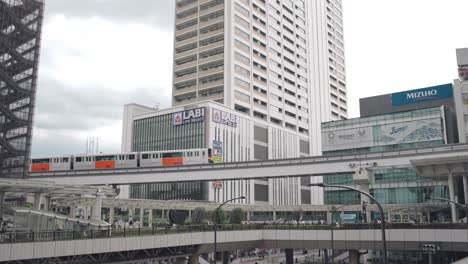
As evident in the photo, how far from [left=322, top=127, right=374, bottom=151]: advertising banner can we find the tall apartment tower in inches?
973

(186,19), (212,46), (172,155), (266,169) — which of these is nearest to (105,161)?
(172,155)

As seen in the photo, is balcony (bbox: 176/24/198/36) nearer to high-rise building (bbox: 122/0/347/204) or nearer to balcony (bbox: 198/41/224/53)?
high-rise building (bbox: 122/0/347/204)

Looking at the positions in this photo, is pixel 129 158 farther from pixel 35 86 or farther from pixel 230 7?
pixel 230 7

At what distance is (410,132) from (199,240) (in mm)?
69751

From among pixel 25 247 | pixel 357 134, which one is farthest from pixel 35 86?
pixel 357 134

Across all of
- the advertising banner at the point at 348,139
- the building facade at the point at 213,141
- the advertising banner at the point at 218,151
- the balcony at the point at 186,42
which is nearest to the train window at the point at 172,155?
the building facade at the point at 213,141

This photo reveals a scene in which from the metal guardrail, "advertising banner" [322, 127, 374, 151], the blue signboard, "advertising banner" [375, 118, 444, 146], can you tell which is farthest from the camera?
"advertising banner" [322, 127, 374, 151]

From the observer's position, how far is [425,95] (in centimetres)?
10556

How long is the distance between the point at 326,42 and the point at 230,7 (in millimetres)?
66698

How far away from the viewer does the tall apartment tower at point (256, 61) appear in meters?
125

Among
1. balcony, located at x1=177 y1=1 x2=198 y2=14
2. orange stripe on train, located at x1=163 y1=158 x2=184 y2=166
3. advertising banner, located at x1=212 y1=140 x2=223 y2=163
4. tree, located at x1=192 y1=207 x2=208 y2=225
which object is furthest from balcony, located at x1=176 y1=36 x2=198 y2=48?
tree, located at x1=192 y1=207 x2=208 y2=225

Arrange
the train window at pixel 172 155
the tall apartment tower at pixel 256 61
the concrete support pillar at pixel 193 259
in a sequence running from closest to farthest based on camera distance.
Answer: the concrete support pillar at pixel 193 259, the train window at pixel 172 155, the tall apartment tower at pixel 256 61

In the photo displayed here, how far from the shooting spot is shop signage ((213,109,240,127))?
109963 millimetres

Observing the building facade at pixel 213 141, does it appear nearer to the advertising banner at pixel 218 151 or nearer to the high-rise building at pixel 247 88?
the advertising banner at pixel 218 151
